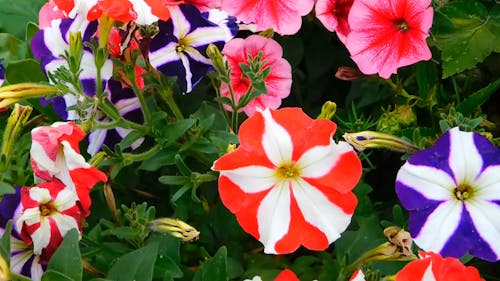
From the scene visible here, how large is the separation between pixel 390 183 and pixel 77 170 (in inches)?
16.5

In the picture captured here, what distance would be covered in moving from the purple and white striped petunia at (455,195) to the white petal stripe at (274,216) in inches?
4.2

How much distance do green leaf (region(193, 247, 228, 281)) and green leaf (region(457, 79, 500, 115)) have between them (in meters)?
0.34

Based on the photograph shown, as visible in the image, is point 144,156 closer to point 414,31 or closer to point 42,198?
point 42,198

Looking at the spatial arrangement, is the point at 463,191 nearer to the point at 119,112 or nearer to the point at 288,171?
the point at 288,171

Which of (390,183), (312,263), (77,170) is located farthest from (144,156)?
(390,183)

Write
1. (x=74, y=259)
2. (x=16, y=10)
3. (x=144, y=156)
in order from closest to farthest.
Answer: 1. (x=74, y=259)
2. (x=144, y=156)
3. (x=16, y=10)

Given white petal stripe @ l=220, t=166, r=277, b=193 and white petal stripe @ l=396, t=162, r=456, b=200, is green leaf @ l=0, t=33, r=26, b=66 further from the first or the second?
white petal stripe @ l=396, t=162, r=456, b=200

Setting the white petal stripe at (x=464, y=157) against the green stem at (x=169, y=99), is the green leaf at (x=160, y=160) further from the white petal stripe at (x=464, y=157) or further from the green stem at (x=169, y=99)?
the white petal stripe at (x=464, y=157)

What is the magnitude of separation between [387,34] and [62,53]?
0.35m

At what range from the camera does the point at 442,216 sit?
0.68 metres

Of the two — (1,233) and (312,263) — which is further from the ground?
(1,233)

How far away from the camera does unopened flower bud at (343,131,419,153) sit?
692 millimetres

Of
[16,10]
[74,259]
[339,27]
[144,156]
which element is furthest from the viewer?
[16,10]

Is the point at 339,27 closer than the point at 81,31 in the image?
No
